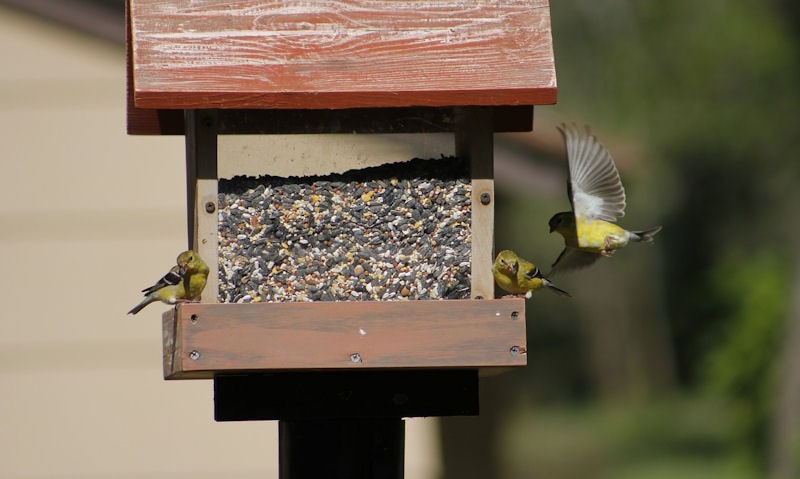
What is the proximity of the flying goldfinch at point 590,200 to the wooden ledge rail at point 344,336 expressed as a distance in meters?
2.40

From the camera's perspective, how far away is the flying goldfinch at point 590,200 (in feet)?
19.7

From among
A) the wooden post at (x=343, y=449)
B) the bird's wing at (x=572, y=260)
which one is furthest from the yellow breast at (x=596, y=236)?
the wooden post at (x=343, y=449)

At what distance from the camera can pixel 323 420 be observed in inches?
157

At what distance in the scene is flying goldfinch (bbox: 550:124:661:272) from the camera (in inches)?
236

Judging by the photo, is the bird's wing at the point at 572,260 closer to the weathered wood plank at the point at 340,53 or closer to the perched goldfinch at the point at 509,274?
the perched goldfinch at the point at 509,274

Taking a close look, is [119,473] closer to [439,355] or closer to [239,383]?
[239,383]

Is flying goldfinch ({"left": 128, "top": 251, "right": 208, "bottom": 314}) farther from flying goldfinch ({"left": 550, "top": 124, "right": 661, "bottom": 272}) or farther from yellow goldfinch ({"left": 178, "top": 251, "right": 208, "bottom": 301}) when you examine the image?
flying goldfinch ({"left": 550, "top": 124, "right": 661, "bottom": 272})

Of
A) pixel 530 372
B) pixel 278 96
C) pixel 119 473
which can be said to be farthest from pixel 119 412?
pixel 530 372

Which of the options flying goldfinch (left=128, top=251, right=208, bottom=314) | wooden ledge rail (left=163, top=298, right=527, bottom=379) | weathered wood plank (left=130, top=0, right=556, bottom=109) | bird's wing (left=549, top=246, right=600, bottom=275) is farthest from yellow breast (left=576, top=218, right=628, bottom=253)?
flying goldfinch (left=128, top=251, right=208, bottom=314)

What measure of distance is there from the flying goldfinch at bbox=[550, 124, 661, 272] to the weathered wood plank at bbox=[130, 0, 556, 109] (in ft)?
6.46

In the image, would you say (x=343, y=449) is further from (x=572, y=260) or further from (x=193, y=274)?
(x=572, y=260)

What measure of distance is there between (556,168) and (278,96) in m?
5.01

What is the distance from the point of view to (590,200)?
613 cm

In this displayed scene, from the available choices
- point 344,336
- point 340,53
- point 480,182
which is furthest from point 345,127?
point 344,336
